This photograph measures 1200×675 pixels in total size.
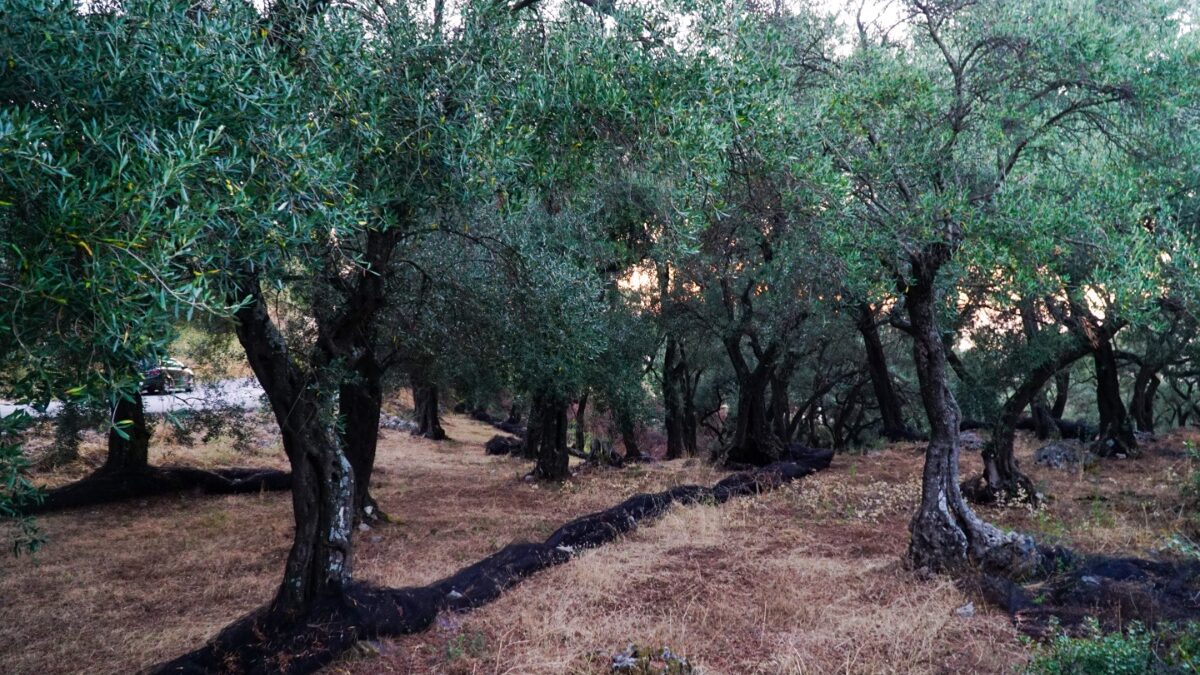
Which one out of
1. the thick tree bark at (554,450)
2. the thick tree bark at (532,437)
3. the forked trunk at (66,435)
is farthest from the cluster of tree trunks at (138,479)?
the thick tree bark at (532,437)

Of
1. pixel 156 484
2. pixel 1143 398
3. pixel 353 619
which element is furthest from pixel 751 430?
pixel 353 619

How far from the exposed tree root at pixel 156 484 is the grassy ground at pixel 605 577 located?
43cm

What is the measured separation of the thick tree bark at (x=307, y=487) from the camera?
7441 millimetres

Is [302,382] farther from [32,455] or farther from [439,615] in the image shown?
[32,455]

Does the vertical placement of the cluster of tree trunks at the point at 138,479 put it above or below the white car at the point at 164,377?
below

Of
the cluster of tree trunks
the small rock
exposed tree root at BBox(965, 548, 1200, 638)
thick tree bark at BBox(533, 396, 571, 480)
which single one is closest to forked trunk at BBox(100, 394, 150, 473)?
the cluster of tree trunks

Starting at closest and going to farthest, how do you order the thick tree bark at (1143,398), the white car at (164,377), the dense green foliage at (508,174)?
the dense green foliage at (508,174)
the white car at (164,377)
the thick tree bark at (1143,398)

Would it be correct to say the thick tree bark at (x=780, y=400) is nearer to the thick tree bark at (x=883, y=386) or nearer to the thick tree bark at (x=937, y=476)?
the thick tree bark at (x=883, y=386)

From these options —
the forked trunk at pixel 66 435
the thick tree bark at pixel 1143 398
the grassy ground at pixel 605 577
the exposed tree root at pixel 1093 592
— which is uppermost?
the thick tree bark at pixel 1143 398

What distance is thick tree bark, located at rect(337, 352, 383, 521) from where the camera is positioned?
13.7m

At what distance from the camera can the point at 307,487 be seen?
25.4ft

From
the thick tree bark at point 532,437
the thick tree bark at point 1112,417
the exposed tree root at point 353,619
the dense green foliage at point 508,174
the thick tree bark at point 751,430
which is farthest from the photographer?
the thick tree bark at point 532,437

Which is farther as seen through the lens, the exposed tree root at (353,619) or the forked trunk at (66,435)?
the forked trunk at (66,435)

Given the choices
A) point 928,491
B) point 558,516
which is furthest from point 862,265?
point 558,516
